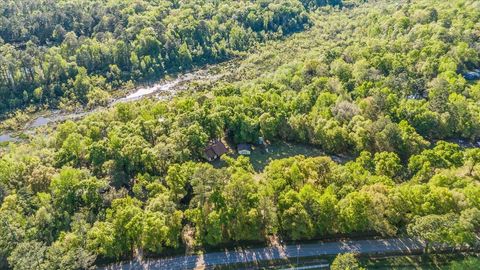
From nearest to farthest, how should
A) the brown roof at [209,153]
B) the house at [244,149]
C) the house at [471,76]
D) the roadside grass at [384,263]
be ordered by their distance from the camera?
the roadside grass at [384,263], the brown roof at [209,153], the house at [244,149], the house at [471,76]

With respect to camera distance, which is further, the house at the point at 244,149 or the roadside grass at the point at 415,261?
the house at the point at 244,149

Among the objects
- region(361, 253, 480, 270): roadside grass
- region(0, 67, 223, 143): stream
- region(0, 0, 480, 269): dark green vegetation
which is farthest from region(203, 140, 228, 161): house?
region(0, 67, 223, 143): stream

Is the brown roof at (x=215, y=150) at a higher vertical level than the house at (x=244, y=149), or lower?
higher

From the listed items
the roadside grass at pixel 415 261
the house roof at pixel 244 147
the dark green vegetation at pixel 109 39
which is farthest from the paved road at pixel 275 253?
the dark green vegetation at pixel 109 39

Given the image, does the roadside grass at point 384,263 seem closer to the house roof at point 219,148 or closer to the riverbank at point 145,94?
the house roof at point 219,148

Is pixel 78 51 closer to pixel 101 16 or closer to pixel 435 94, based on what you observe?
pixel 101 16

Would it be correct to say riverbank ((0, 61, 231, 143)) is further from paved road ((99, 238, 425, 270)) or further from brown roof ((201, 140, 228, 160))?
paved road ((99, 238, 425, 270))

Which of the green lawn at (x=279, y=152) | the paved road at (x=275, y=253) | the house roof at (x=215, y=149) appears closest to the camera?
the paved road at (x=275, y=253)

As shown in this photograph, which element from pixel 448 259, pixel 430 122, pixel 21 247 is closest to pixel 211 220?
pixel 21 247
